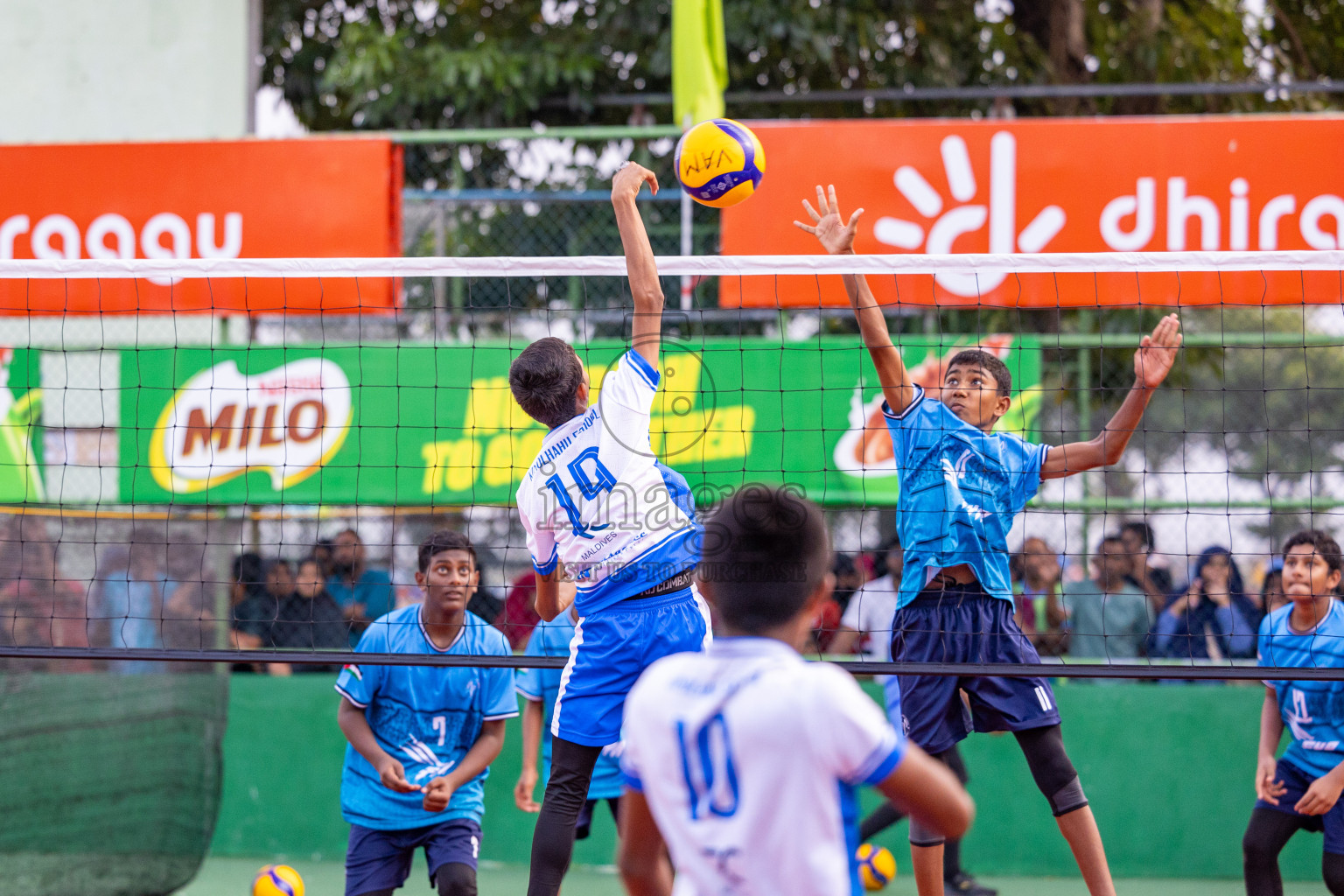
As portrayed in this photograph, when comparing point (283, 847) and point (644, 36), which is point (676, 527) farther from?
point (644, 36)

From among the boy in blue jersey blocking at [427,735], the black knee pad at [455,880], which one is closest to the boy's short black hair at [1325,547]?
the boy in blue jersey blocking at [427,735]

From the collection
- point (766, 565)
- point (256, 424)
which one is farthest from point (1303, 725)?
point (256, 424)

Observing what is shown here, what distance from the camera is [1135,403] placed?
4.04m

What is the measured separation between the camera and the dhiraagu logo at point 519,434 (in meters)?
6.81

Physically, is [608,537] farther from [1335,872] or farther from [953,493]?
[1335,872]

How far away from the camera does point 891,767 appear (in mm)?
2088

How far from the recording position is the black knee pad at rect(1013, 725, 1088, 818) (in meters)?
3.79

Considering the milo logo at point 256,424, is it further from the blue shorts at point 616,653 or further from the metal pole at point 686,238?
the blue shorts at point 616,653

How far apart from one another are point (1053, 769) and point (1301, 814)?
1.56m

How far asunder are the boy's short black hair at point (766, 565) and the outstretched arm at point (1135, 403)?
2.10m

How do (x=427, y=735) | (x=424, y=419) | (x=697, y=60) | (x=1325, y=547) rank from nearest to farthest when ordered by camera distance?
(x=427, y=735), (x=1325, y=547), (x=424, y=419), (x=697, y=60)

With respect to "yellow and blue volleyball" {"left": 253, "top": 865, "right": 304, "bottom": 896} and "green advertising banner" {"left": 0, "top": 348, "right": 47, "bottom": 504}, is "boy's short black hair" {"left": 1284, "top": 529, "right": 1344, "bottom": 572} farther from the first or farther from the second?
"green advertising banner" {"left": 0, "top": 348, "right": 47, "bottom": 504}

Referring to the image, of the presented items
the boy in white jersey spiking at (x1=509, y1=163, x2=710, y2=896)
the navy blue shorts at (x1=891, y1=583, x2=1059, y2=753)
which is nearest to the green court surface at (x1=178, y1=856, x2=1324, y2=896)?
the navy blue shorts at (x1=891, y1=583, x2=1059, y2=753)

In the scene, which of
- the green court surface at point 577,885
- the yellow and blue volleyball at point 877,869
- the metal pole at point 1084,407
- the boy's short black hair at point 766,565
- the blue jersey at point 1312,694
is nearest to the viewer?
the boy's short black hair at point 766,565
